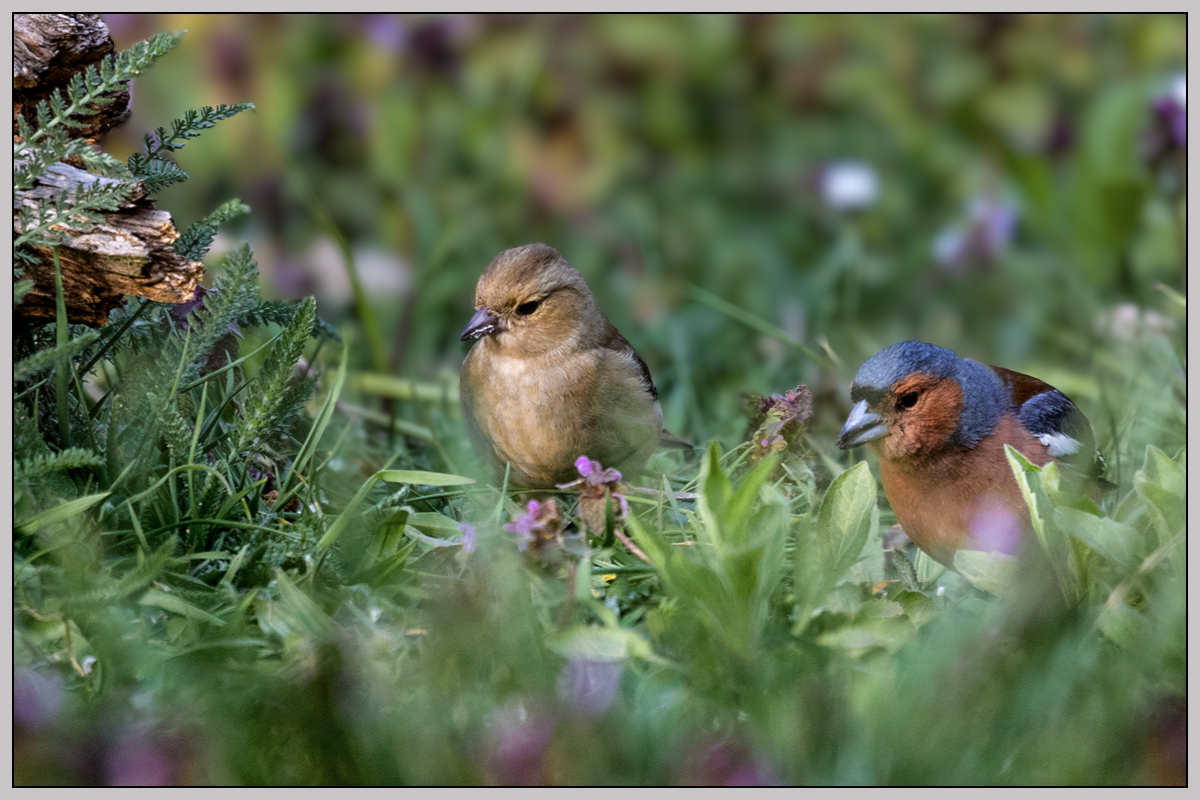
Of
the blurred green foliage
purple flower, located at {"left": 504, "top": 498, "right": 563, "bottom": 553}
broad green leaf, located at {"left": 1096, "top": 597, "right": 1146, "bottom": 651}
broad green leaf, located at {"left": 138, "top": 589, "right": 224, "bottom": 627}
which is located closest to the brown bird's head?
the blurred green foliage

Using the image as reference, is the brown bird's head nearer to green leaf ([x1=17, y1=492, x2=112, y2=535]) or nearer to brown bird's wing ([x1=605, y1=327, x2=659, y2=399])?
brown bird's wing ([x1=605, y1=327, x2=659, y2=399])

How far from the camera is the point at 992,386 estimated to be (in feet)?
9.48

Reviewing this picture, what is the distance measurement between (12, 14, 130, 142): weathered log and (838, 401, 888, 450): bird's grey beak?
1.77m

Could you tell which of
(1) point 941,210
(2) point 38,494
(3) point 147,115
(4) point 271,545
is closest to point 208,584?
(4) point 271,545

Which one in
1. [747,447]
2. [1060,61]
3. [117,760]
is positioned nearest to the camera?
[117,760]

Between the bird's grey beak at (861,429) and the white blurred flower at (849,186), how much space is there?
11.2 feet

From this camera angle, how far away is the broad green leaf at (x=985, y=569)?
7.80 feet

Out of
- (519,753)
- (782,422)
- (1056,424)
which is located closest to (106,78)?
(519,753)

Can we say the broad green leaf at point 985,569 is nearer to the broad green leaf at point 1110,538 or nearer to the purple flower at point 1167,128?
the broad green leaf at point 1110,538

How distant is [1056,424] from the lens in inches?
116

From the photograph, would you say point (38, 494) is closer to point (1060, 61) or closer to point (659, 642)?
point (659, 642)

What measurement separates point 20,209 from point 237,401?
0.67 metres

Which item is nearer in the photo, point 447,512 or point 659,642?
point 659,642

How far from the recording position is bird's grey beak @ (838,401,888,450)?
107 inches
